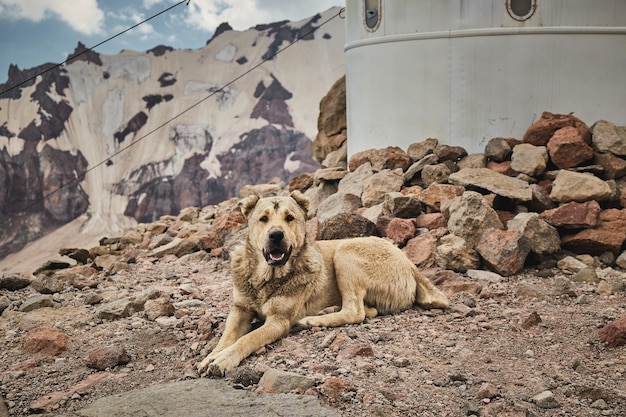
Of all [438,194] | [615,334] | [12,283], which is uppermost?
[438,194]

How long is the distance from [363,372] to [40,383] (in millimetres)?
2962

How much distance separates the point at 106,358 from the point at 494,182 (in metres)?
7.19

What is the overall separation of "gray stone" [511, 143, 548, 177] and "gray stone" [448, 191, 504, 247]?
1.95 metres

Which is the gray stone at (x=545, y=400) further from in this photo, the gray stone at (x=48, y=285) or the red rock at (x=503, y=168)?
the gray stone at (x=48, y=285)

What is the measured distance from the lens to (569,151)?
10695 millimetres

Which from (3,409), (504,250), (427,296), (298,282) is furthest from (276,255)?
(504,250)

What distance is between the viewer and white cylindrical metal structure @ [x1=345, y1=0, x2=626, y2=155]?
11.8 metres

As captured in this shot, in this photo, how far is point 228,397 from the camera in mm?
4398

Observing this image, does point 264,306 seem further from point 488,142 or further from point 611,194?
point 488,142

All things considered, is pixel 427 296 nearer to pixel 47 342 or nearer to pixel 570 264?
pixel 570 264

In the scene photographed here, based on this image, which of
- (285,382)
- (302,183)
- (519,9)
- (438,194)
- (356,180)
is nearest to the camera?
(285,382)

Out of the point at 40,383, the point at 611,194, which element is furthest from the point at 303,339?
the point at 611,194

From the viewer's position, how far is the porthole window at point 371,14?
1308cm

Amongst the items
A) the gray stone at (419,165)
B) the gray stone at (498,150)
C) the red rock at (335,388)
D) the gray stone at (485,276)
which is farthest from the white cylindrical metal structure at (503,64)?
the red rock at (335,388)
